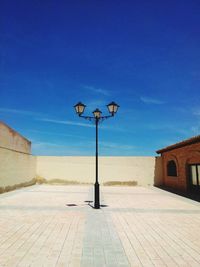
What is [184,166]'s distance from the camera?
59.4ft

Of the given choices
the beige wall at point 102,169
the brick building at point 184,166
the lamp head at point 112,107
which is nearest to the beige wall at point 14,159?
the beige wall at point 102,169

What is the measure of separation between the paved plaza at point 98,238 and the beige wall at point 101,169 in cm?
1415

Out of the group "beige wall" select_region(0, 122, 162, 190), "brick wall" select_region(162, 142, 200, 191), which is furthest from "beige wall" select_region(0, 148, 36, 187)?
"brick wall" select_region(162, 142, 200, 191)

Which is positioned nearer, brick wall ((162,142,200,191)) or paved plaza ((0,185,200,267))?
paved plaza ((0,185,200,267))

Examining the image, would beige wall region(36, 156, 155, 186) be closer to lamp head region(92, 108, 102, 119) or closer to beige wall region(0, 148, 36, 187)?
beige wall region(0, 148, 36, 187)

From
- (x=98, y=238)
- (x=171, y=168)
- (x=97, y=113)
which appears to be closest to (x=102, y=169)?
(x=171, y=168)

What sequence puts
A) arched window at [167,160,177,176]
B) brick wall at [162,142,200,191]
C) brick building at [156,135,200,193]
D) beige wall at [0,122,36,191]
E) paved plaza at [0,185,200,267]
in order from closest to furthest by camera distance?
1. paved plaza at [0,185,200,267]
2. beige wall at [0,122,36,191]
3. brick building at [156,135,200,193]
4. brick wall at [162,142,200,191]
5. arched window at [167,160,177,176]

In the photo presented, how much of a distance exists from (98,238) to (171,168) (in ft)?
55.4

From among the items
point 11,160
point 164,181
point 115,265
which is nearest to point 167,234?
point 115,265

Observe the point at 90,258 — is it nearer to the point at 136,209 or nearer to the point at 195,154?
the point at 136,209

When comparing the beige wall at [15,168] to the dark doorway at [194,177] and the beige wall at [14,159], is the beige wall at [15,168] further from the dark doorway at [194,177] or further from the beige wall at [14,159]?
the dark doorway at [194,177]

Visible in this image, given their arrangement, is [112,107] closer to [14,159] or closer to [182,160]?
[182,160]

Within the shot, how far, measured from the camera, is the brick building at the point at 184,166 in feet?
53.7

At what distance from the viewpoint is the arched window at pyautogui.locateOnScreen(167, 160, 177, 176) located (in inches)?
832
